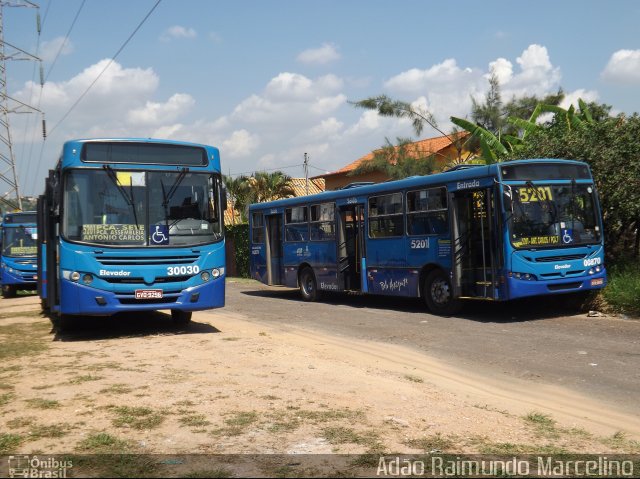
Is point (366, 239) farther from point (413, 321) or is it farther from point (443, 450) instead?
point (443, 450)

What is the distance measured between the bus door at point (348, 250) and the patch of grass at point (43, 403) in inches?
472

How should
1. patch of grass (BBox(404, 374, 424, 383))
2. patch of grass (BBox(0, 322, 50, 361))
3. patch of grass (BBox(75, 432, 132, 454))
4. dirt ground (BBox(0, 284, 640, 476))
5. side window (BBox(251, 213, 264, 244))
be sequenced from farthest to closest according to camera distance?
side window (BBox(251, 213, 264, 244)) < patch of grass (BBox(0, 322, 50, 361)) < patch of grass (BBox(404, 374, 424, 383)) < dirt ground (BBox(0, 284, 640, 476)) < patch of grass (BBox(75, 432, 132, 454))

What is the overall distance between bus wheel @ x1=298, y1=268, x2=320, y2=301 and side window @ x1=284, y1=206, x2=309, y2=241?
1.02 m

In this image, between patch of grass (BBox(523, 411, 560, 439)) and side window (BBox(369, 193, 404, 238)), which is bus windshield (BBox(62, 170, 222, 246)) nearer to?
side window (BBox(369, 193, 404, 238))

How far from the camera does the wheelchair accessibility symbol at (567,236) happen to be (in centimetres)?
1363

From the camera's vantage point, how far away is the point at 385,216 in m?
16.5

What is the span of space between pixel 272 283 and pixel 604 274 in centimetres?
1107

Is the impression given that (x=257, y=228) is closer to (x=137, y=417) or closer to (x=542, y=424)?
(x=137, y=417)

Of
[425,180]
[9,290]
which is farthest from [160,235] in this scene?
[9,290]

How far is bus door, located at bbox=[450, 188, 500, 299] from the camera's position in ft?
45.2

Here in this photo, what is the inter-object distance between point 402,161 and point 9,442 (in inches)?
1091

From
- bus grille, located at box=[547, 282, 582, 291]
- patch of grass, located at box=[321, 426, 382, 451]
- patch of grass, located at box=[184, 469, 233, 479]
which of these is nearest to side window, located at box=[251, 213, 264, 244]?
bus grille, located at box=[547, 282, 582, 291]

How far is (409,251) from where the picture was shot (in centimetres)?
1562

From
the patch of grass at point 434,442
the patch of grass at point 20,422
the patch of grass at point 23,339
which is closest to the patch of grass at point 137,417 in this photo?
the patch of grass at point 20,422
